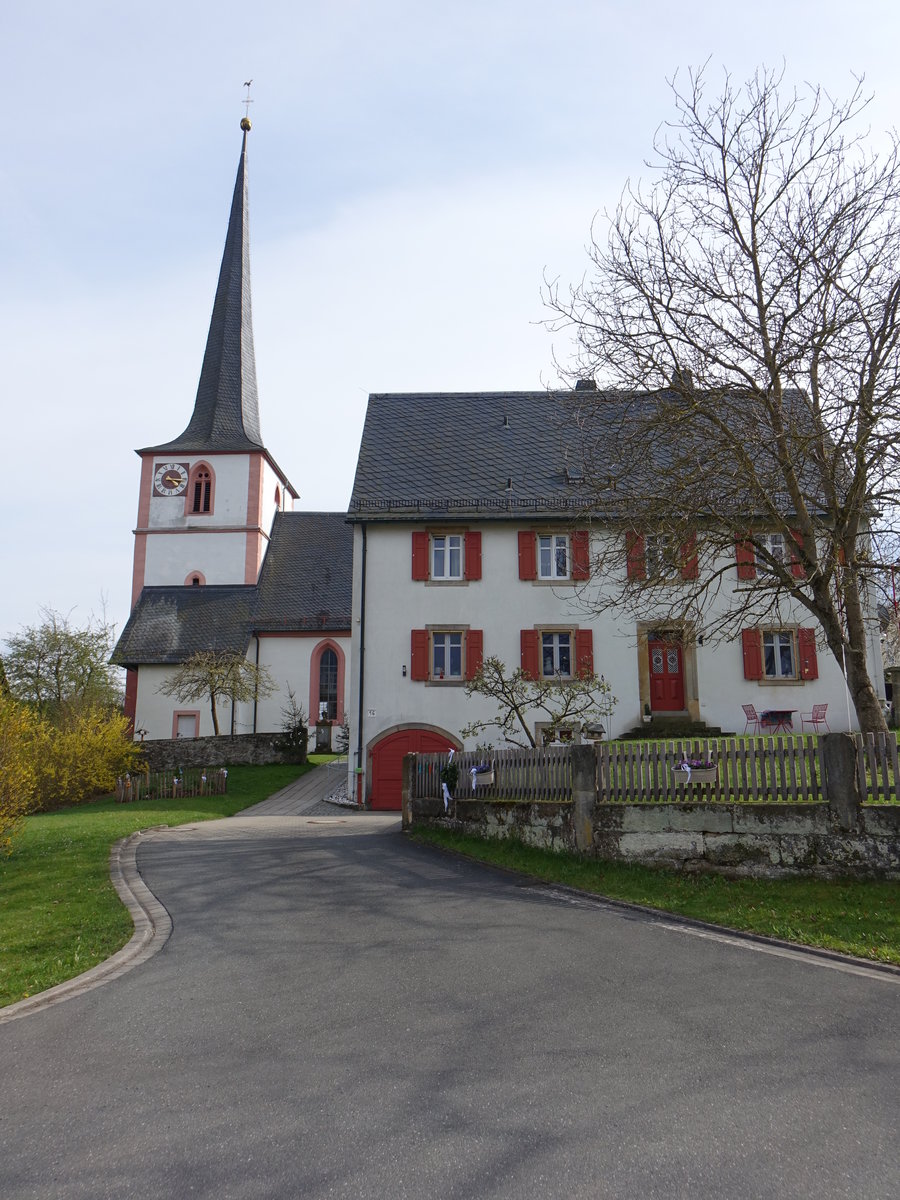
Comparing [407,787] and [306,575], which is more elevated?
[306,575]

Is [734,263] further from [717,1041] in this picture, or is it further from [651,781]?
[717,1041]

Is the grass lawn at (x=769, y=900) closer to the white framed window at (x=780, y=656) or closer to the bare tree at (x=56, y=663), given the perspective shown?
the white framed window at (x=780, y=656)

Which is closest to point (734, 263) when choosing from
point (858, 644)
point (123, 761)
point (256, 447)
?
point (858, 644)

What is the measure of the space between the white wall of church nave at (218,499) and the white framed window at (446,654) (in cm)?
2521

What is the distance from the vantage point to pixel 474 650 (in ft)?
85.7

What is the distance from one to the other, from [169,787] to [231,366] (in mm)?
31475

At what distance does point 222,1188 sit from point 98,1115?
4.01 ft

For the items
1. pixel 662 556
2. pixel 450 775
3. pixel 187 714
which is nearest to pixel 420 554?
pixel 450 775

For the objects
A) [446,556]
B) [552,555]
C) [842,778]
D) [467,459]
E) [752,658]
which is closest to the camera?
[842,778]

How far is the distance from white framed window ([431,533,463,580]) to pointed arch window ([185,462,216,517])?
2540 cm

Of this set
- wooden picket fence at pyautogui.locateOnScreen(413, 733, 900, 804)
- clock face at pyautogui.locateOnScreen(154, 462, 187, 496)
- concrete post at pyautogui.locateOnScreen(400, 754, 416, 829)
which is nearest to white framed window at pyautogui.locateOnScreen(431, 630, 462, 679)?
concrete post at pyautogui.locateOnScreen(400, 754, 416, 829)

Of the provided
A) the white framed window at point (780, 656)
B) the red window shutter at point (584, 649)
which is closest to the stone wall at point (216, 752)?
the red window shutter at point (584, 649)

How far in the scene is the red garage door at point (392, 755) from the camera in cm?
2564

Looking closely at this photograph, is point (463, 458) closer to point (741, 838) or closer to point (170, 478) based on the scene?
point (741, 838)
